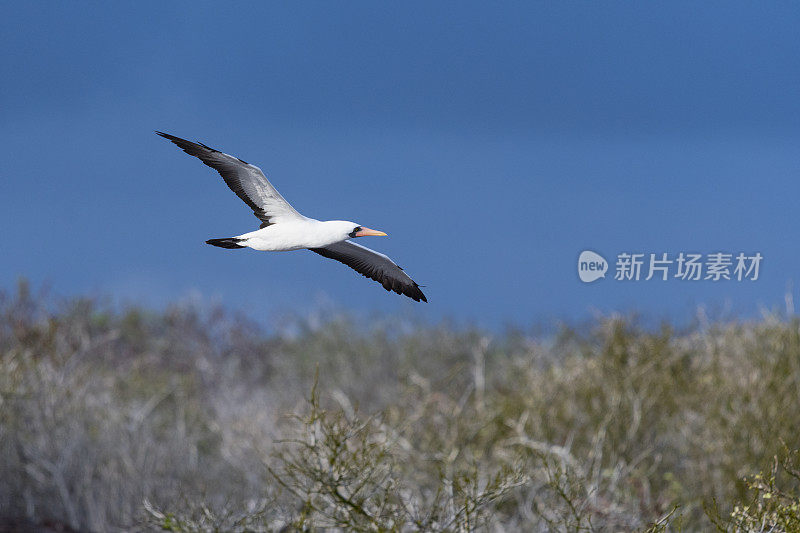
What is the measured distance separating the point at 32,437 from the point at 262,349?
12108 millimetres

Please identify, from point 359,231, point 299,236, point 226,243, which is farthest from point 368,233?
point 226,243

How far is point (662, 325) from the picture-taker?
10695 mm

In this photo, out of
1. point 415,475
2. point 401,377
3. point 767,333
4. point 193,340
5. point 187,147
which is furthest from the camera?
point 193,340

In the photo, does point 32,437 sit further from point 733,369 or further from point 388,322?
point 388,322

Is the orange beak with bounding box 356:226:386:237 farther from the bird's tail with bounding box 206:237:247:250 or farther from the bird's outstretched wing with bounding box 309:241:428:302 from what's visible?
the bird's outstretched wing with bounding box 309:241:428:302

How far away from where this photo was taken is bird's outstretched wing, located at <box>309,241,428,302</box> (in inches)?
166

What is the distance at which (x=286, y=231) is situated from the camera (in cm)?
350

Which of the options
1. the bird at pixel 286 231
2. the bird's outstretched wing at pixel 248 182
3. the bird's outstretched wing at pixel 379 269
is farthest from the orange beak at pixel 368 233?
the bird's outstretched wing at pixel 379 269

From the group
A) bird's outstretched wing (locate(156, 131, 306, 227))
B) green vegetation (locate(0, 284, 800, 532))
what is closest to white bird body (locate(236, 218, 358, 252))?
bird's outstretched wing (locate(156, 131, 306, 227))

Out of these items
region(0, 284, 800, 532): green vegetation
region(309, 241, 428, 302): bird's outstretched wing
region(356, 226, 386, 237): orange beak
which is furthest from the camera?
region(0, 284, 800, 532): green vegetation

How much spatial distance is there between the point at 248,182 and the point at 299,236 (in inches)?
21.6

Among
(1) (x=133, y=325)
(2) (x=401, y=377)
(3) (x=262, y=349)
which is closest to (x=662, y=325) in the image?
(2) (x=401, y=377)

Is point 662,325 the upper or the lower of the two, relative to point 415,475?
upper

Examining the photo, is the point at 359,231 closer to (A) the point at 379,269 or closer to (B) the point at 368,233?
(B) the point at 368,233
